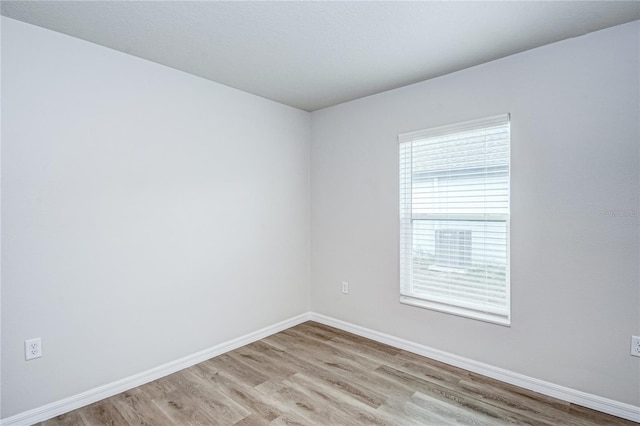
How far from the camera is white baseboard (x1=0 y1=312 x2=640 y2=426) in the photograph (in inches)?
80.1

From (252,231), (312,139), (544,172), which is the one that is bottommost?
(252,231)

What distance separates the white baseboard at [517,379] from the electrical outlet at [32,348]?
2.60 m

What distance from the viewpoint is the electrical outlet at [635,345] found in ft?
6.56

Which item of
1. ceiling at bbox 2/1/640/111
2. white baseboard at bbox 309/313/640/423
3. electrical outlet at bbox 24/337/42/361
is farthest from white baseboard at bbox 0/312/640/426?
ceiling at bbox 2/1/640/111

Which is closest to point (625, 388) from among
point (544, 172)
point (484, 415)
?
point (484, 415)

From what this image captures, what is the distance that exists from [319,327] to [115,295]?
2091mm

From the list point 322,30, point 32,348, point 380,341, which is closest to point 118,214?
point 32,348

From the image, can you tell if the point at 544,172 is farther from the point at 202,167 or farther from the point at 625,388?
the point at 202,167

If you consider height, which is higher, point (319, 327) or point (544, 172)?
point (544, 172)

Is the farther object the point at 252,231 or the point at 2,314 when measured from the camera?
the point at 252,231

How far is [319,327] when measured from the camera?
366cm

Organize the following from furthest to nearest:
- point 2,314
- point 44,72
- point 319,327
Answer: point 319,327 → point 44,72 → point 2,314

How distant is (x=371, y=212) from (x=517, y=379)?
5.96ft

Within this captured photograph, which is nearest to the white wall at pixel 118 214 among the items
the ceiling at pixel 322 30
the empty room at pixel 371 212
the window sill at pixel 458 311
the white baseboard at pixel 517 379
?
the empty room at pixel 371 212
